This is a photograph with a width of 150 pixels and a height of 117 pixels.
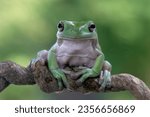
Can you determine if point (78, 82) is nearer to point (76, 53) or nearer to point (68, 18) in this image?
point (76, 53)

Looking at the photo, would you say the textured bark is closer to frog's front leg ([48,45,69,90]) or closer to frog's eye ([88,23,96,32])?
frog's front leg ([48,45,69,90])

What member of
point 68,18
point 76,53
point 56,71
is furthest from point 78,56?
point 68,18

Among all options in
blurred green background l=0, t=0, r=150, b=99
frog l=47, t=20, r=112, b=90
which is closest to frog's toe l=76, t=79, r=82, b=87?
frog l=47, t=20, r=112, b=90

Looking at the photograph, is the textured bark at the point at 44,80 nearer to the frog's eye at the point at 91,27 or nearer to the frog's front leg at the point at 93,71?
the frog's front leg at the point at 93,71

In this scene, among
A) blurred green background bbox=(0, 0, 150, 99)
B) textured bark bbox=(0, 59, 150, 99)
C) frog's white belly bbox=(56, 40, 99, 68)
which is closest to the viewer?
textured bark bbox=(0, 59, 150, 99)

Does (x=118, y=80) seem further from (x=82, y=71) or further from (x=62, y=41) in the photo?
(x=62, y=41)

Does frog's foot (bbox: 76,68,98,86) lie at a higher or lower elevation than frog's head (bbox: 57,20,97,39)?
lower

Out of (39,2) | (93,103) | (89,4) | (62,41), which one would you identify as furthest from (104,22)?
(62,41)
